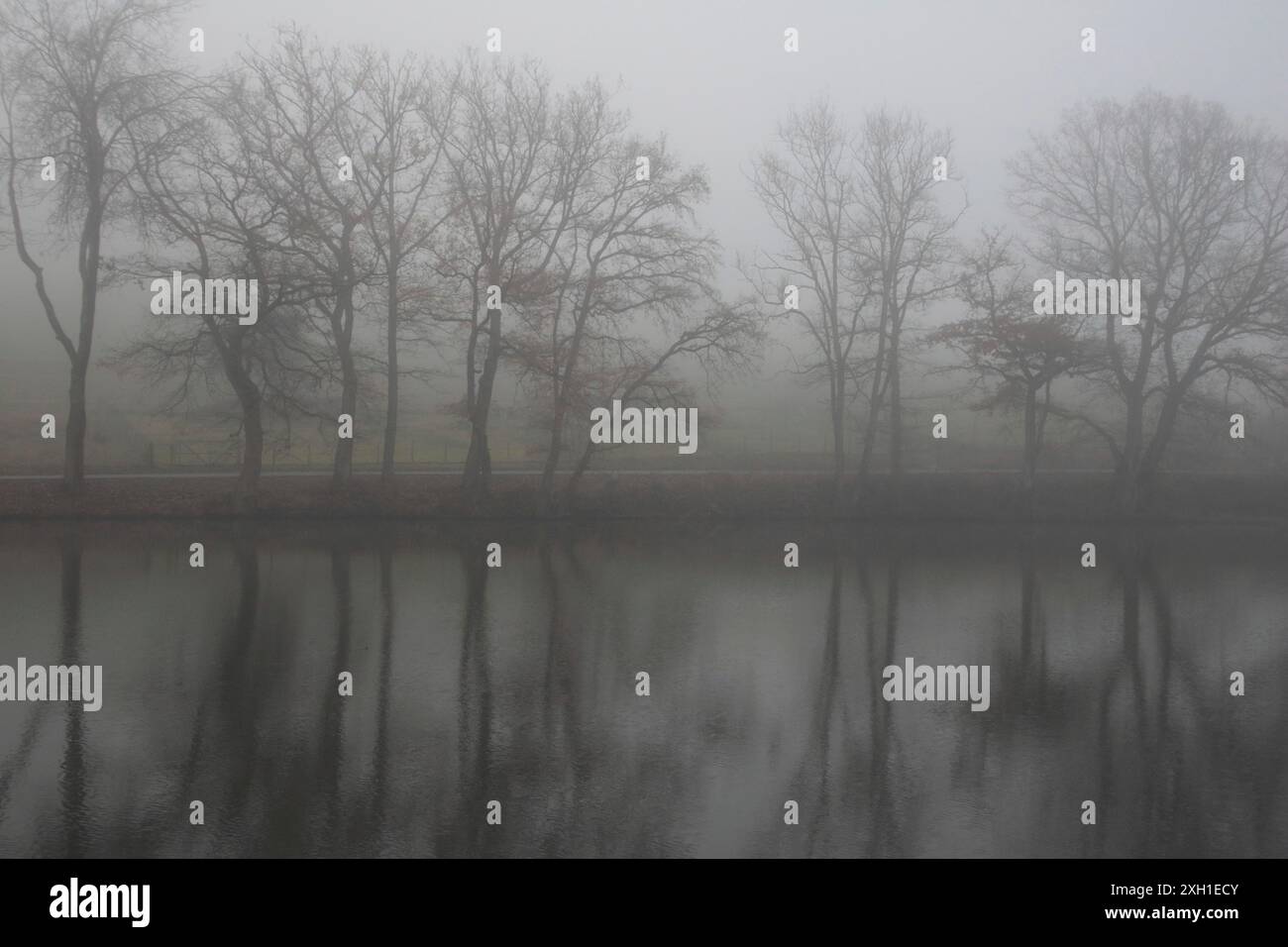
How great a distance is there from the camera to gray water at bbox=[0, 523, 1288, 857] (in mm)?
7898

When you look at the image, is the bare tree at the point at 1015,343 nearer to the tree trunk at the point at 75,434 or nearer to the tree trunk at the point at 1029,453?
the tree trunk at the point at 1029,453

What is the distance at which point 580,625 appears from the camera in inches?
628

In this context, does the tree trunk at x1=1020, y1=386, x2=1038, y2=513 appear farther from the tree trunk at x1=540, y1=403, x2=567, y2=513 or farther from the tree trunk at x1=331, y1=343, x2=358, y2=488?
the tree trunk at x1=331, y1=343, x2=358, y2=488

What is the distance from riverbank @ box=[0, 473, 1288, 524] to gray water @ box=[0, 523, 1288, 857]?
937 cm

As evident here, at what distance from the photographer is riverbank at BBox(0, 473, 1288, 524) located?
30359 mm

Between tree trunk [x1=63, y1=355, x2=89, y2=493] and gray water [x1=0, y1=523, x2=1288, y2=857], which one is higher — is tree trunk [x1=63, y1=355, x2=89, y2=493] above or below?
above

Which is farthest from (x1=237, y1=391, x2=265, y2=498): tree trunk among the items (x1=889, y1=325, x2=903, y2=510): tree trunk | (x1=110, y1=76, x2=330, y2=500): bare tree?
(x1=889, y1=325, x2=903, y2=510): tree trunk

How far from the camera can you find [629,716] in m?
11.0

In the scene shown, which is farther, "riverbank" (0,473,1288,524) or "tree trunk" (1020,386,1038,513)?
"tree trunk" (1020,386,1038,513)

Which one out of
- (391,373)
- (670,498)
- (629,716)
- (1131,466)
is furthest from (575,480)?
(629,716)

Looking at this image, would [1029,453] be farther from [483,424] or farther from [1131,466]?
[483,424]

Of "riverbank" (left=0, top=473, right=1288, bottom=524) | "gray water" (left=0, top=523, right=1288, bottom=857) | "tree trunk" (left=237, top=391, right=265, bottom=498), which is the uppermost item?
"tree trunk" (left=237, top=391, right=265, bottom=498)

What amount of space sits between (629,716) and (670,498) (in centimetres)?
2324

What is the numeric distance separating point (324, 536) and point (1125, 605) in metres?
18.7
